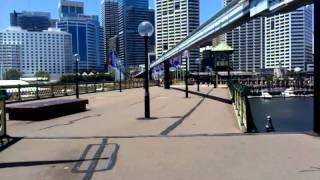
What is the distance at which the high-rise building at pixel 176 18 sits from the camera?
117938 millimetres

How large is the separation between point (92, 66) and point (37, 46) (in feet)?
63.7

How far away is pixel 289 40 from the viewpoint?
162375 mm

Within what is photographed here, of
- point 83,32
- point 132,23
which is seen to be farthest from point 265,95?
point 83,32

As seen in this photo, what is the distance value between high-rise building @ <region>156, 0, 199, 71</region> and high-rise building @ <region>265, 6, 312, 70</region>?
100 ft

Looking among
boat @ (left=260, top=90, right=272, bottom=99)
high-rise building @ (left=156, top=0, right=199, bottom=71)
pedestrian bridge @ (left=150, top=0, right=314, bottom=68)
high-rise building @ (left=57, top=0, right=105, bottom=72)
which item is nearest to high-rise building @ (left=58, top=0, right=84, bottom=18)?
high-rise building @ (left=57, top=0, right=105, bottom=72)

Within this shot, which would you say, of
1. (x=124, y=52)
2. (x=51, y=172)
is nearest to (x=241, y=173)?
(x=51, y=172)

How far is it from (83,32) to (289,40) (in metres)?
63.6

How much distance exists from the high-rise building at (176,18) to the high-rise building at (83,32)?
113ft

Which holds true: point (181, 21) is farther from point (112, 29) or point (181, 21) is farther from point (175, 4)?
point (112, 29)

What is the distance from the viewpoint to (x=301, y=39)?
161 metres

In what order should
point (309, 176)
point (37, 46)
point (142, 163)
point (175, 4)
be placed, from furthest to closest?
point (37, 46) < point (175, 4) < point (142, 163) < point (309, 176)

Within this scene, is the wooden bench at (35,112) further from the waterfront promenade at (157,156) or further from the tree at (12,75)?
the tree at (12,75)

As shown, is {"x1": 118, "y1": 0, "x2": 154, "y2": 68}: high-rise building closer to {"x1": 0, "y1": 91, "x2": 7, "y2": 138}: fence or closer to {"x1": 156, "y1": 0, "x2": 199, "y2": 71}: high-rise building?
{"x1": 156, "y1": 0, "x2": 199, "y2": 71}: high-rise building

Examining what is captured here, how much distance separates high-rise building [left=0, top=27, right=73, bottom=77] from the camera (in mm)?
167250
